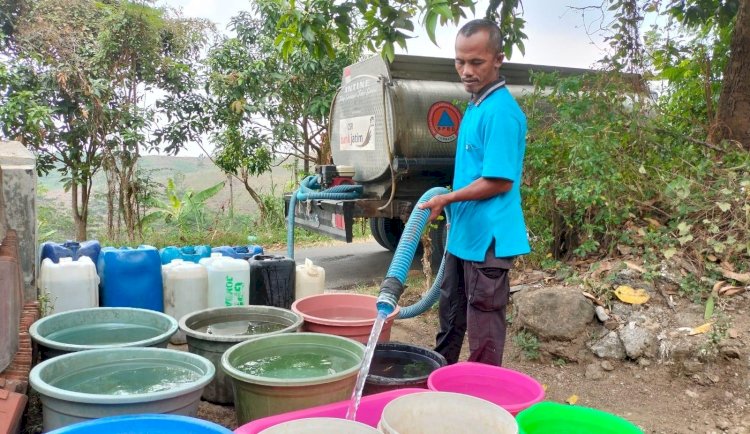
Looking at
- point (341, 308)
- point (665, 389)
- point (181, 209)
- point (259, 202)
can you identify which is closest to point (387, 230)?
point (259, 202)

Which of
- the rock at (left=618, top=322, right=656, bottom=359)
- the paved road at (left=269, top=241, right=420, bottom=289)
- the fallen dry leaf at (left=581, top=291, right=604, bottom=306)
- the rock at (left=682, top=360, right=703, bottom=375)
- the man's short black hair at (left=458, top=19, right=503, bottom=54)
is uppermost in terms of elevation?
the man's short black hair at (left=458, top=19, right=503, bottom=54)

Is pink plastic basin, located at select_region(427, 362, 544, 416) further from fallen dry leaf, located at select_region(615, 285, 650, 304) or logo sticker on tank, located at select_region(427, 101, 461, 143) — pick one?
logo sticker on tank, located at select_region(427, 101, 461, 143)

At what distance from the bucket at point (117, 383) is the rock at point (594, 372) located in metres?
2.30

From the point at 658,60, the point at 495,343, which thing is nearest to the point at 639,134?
the point at 658,60

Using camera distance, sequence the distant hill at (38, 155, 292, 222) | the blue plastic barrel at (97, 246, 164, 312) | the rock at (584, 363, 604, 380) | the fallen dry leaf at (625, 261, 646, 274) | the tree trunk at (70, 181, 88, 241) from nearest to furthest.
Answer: the blue plastic barrel at (97, 246, 164, 312) < the rock at (584, 363, 604, 380) < the fallen dry leaf at (625, 261, 646, 274) < the tree trunk at (70, 181, 88, 241) < the distant hill at (38, 155, 292, 222)

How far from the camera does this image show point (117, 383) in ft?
5.81

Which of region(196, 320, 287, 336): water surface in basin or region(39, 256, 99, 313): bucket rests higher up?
region(39, 256, 99, 313): bucket

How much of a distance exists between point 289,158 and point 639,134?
20.0 ft

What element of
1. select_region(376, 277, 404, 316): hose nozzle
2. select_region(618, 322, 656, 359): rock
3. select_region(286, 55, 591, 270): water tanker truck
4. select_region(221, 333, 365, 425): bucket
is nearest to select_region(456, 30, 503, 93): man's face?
select_region(376, 277, 404, 316): hose nozzle

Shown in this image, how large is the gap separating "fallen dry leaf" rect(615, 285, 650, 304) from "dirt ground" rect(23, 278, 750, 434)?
21cm

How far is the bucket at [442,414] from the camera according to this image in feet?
4.75

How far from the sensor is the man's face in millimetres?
2197

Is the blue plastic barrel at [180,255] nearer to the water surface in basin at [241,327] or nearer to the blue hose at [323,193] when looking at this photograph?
the water surface in basin at [241,327]

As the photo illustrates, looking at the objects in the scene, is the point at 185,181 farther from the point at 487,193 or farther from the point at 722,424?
the point at 722,424
